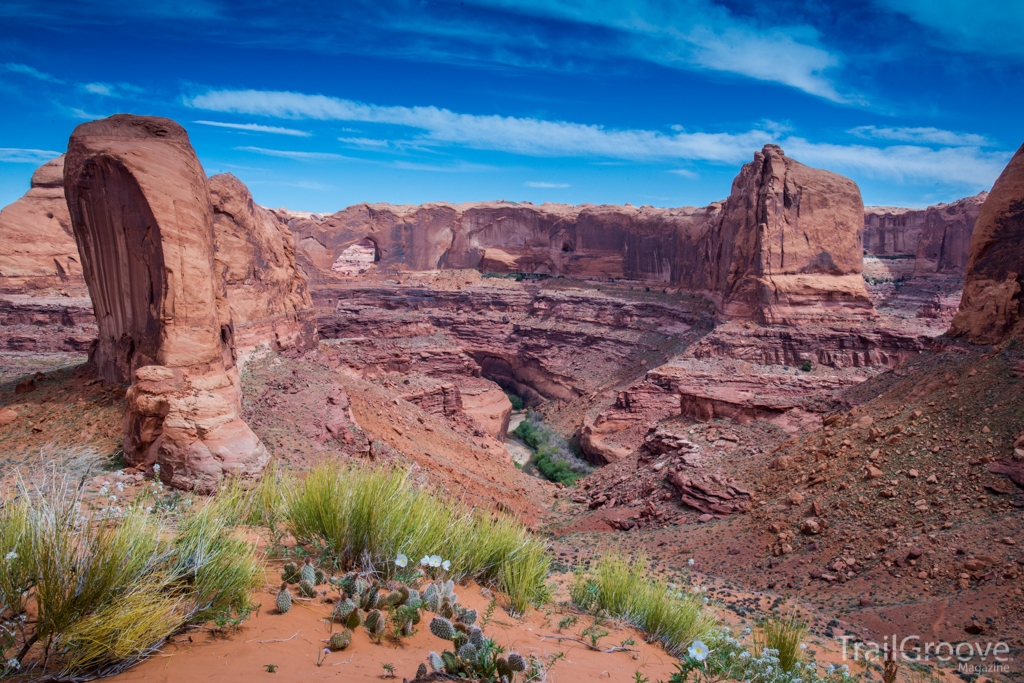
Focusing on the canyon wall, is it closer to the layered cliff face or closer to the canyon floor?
the canyon floor

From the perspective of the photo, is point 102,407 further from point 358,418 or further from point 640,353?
point 640,353

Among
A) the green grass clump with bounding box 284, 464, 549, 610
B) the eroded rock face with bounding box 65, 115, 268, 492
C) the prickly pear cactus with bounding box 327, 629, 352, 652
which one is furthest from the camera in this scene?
the eroded rock face with bounding box 65, 115, 268, 492

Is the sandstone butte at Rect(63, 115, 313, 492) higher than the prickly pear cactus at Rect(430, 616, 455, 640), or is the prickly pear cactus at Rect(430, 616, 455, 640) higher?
the sandstone butte at Rect(63, 115, 313, 492)

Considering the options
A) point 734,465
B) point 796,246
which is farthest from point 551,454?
point 796,246

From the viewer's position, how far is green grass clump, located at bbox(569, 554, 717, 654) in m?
6.35

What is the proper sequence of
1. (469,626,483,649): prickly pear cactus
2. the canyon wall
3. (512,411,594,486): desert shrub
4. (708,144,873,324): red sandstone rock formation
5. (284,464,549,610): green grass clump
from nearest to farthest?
(469,626,483,649): prickly pear cactus → (284,464,549,610): green grass clump → (512,411,594,486): desert shrub → (708,144,873,324): red sandstone rock formation → the canyon wall

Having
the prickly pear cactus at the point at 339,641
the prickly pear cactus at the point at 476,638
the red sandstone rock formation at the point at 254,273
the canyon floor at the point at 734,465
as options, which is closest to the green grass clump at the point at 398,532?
the canyon floor at the point at 734,465

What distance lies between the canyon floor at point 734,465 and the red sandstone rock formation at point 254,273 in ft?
3.79

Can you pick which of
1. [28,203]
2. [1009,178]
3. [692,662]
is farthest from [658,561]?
[28,203]

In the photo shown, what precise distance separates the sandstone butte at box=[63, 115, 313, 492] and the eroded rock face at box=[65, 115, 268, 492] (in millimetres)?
20

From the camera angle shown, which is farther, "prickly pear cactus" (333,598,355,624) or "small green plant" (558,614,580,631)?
"small green plant" (558,614,580,631)

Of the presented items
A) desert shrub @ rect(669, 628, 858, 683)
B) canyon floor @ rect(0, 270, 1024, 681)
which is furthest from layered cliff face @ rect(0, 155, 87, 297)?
desert shrub @ rect(669, 628, 858, 683)

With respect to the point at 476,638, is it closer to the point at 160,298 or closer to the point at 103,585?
the point at 103,585

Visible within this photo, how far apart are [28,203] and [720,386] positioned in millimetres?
39639
